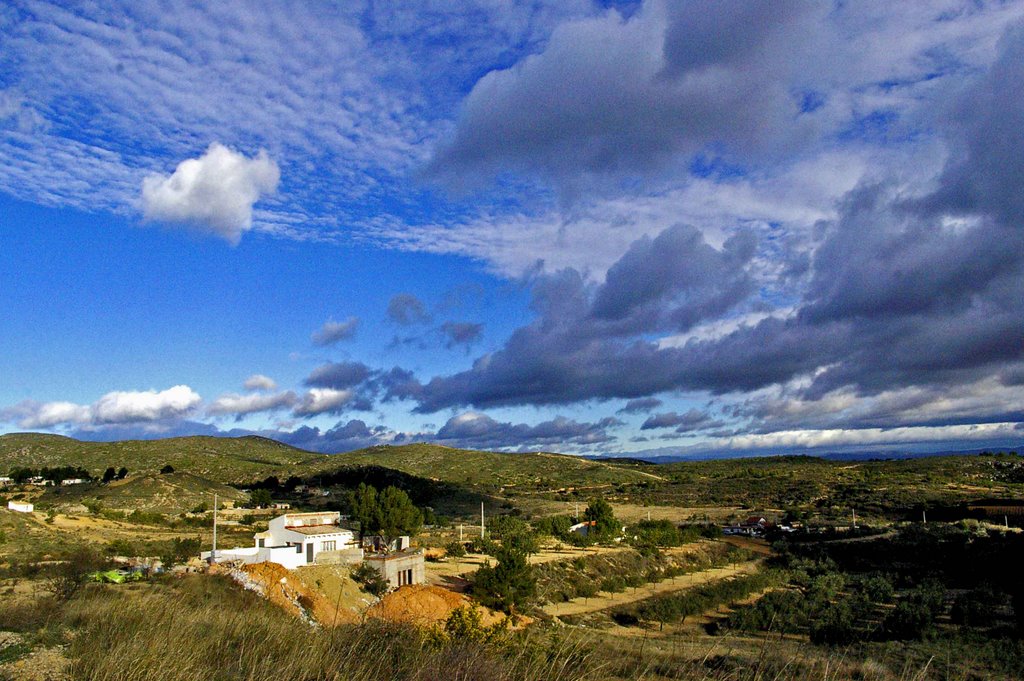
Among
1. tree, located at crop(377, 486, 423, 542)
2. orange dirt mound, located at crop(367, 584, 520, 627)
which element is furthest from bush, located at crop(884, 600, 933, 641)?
tree, located at crop(377, 486, 423, 542)

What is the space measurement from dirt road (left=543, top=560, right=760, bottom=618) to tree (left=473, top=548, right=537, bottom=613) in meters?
2.19

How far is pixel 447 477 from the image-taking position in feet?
456

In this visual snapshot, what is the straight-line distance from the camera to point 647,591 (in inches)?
1746

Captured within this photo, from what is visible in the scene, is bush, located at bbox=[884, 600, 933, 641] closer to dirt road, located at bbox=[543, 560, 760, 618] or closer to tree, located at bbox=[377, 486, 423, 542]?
dirt road, located at bbox=[543, 560, 760, 618]

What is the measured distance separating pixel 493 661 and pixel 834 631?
2743 cm

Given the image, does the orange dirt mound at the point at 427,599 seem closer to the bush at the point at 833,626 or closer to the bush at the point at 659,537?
the bush at the point at 833,626

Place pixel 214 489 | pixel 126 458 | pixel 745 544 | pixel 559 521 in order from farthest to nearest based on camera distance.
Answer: pixel 126 458 < pixel 214 489 < pixel 559 521 < pixel 745 544

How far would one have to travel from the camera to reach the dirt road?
38.5 meters

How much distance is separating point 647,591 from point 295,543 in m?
23.4

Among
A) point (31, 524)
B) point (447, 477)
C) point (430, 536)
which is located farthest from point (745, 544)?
point (447, 477)

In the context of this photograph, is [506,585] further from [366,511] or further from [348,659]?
[348,659]

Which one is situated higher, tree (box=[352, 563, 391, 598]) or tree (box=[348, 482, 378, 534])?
tree (box=[348, 482, 378, 534])

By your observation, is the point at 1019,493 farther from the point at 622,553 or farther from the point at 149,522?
the point at 149,522

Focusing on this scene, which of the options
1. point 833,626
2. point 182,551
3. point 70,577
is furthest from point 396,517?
point 70,577
